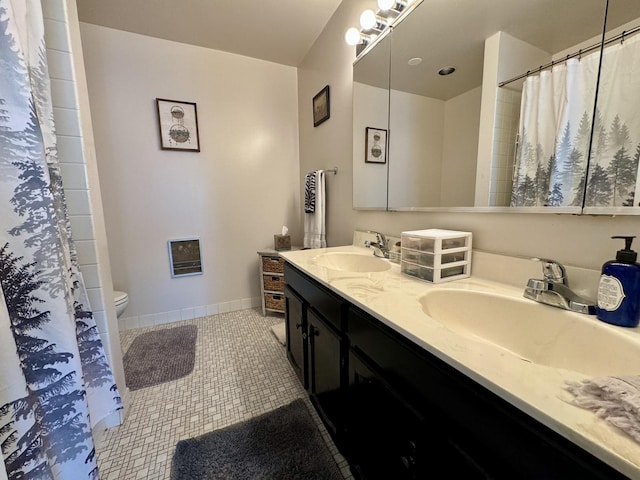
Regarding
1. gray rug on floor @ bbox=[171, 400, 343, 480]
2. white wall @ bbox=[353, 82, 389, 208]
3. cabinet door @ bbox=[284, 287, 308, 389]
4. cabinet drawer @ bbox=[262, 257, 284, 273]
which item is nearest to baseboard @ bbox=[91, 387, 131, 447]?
gray rug on floor @ bbox=[171, 400, 343, 480]

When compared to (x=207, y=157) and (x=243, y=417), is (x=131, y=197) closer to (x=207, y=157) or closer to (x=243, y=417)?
(x=207, y=157)

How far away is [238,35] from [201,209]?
57.5 inches

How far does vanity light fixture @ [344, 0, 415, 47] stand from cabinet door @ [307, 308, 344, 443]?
1.55 m

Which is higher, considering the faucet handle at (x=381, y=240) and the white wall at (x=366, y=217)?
the white wall at (x=366, y=217)

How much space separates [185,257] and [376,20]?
229 cm

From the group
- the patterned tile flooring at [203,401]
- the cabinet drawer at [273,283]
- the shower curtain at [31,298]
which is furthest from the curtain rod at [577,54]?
the cabinet drawer at [273,283]

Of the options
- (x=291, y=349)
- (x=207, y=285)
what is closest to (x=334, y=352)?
(x=291, y=349)

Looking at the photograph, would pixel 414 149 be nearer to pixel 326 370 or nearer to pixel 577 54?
pixel 577 54

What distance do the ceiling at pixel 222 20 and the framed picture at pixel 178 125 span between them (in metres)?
0.50

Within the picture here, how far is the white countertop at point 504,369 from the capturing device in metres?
0.30

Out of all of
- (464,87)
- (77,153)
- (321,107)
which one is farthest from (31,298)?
(321,107)

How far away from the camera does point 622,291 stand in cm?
56

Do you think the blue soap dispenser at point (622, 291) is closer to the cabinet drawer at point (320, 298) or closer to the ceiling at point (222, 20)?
the cabinet drawer at point (320, 298)

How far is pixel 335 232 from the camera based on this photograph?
2041 mm
